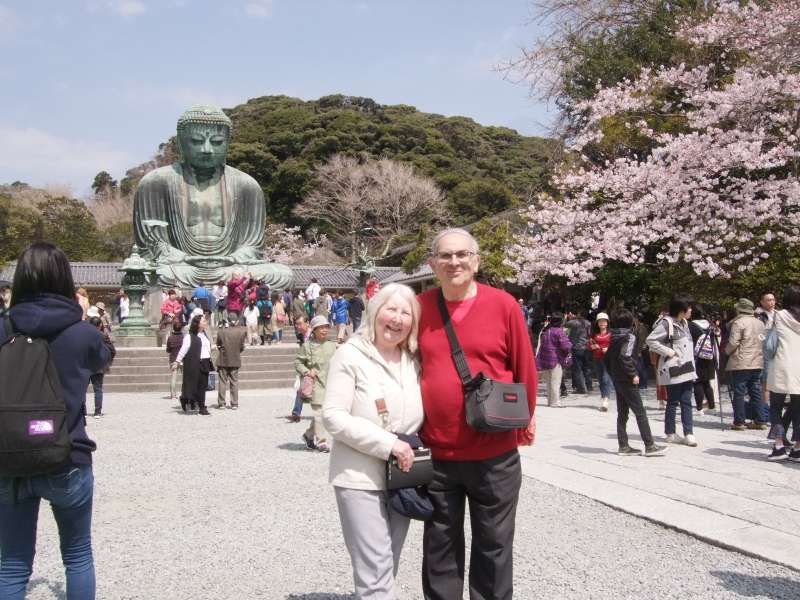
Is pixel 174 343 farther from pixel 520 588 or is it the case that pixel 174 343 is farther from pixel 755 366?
pixel 520 588

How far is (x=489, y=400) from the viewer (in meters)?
2.58

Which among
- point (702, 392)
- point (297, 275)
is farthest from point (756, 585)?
point (297, 275)

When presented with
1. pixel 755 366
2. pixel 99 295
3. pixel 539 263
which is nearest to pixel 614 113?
pixel 539 263

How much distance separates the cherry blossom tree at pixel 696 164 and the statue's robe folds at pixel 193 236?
741cm

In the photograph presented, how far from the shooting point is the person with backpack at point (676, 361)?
277 inches

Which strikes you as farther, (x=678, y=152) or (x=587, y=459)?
(x=678, y=152)

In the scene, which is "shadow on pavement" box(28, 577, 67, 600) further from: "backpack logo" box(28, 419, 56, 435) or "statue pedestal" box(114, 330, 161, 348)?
"statue pedestal" box(114, 330, 161, 348)

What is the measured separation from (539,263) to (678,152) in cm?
355

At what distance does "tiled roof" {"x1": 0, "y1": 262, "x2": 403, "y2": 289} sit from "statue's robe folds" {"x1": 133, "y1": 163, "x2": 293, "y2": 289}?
10.2 meters

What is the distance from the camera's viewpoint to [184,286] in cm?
1894

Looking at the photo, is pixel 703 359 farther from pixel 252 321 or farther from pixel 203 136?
pixel 203 136

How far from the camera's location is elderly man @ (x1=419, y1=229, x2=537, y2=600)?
2670 millimetres

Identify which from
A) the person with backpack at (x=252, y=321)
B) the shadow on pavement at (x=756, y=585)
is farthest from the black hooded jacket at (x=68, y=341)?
the person with backpack at (x=252, y=321)

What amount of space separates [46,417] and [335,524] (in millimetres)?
2570
